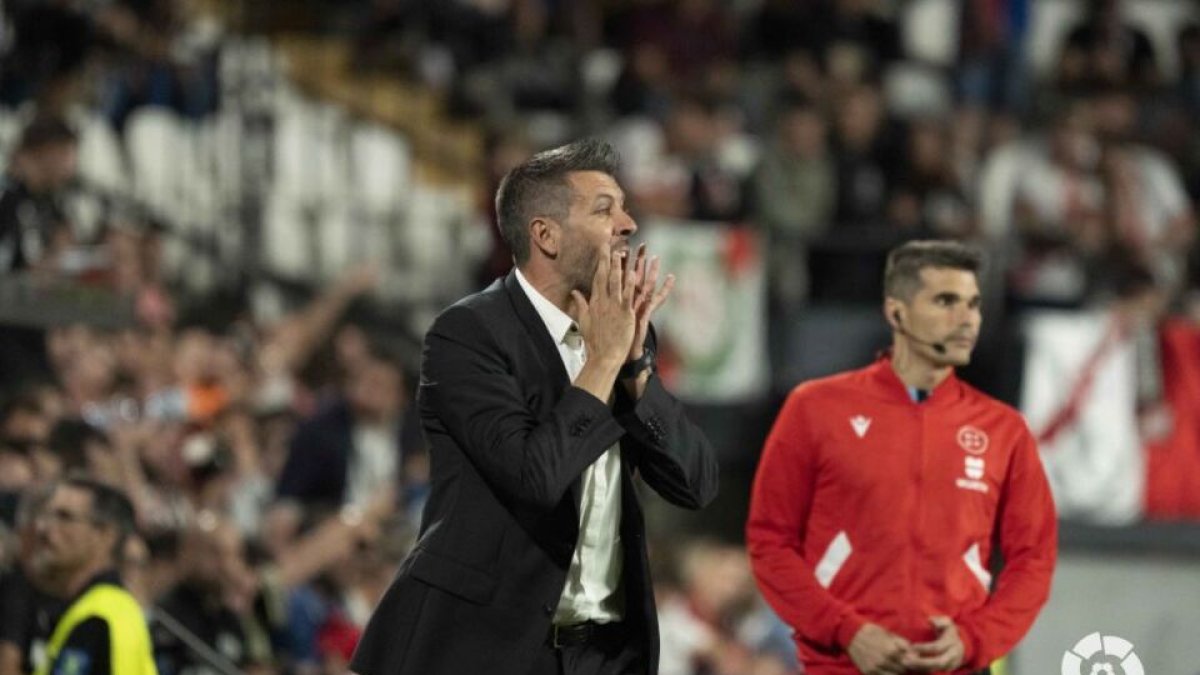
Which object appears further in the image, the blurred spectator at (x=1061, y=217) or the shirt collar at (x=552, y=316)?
→ the blurred spectator at (x=1061, y=217)

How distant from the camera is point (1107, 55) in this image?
16875 mm

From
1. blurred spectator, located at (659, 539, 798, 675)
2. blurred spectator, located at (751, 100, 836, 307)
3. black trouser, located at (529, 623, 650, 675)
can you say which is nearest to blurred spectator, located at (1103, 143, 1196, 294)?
blurred spectator, located at (751, 100, 836, 307)

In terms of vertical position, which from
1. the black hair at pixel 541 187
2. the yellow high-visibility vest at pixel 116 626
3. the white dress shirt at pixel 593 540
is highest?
the black hair at pixel 541 187

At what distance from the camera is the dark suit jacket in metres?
5.11

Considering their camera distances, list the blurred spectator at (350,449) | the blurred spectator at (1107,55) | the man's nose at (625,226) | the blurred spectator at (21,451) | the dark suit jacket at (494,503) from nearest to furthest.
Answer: the dark suit jacket at (494,503) → the man's nose at (625,226) → the blurred spectator at (21,451) → the blurred spectator at (350,449) → the blurred spectator at (1107,55)

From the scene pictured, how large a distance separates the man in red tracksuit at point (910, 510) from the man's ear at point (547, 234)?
1425 mm

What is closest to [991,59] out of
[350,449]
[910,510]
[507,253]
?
[507,253]

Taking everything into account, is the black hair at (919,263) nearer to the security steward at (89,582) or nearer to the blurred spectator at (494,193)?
the security steward at (89,582)

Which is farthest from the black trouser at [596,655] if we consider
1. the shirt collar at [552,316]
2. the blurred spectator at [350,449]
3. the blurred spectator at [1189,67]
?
the blurred spectator at [1189,67]

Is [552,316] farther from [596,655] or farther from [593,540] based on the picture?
[596,655]

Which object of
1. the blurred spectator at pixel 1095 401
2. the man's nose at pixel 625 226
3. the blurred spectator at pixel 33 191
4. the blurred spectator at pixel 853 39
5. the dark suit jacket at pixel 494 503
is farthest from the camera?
the blurred spectator at pixel 853 39

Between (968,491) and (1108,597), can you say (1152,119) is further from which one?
(968,491)

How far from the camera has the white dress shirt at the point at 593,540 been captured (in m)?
5.31

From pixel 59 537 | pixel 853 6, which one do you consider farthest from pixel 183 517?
pixel 853 6
